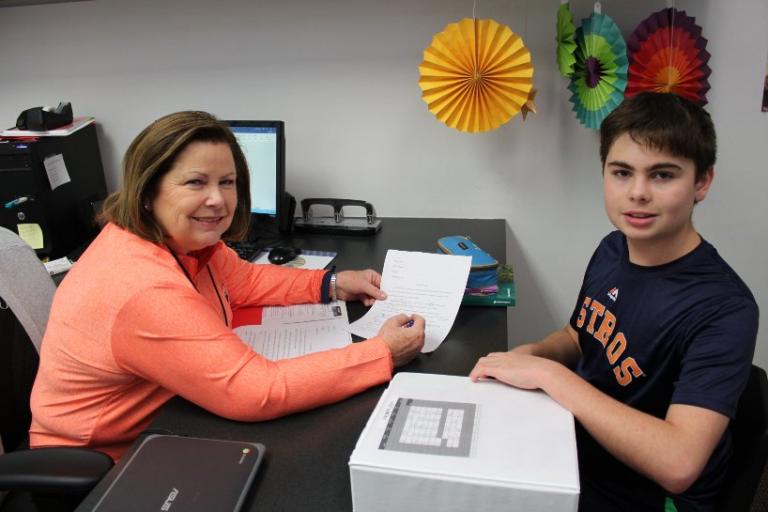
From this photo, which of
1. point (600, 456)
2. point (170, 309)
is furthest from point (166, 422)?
point (600, 456)

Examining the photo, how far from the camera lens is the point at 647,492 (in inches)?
42.6

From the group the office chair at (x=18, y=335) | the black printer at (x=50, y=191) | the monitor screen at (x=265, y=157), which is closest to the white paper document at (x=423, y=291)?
the monitor screen at (x=265, y=157)

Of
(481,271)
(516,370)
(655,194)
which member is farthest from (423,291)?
(655,194)

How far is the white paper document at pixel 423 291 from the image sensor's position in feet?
4.14

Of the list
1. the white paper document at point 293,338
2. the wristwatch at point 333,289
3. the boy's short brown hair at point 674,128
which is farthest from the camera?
the wristwatch at point 333,289

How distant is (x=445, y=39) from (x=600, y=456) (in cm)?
114

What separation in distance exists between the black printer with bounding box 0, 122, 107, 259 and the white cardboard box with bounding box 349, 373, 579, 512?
4.96 feet

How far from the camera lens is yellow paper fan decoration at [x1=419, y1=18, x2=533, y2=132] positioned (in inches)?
61.2

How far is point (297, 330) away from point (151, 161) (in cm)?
48

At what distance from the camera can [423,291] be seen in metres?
1.33

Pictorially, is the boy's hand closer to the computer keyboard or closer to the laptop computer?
the laptop computer

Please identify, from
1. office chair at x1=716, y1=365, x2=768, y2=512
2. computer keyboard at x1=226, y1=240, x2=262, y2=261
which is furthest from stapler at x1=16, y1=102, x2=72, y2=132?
office chair at x1=716, y1=365, x2=768, y2=512

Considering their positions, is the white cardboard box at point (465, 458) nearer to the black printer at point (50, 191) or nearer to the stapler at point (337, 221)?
the stapler at point (337, 221)

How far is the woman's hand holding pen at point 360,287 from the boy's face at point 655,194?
59 cm
